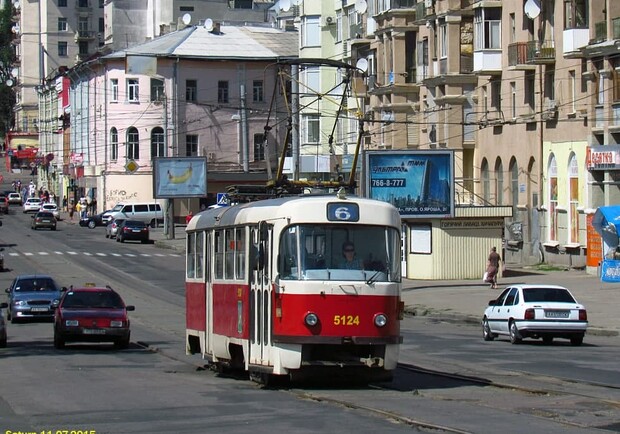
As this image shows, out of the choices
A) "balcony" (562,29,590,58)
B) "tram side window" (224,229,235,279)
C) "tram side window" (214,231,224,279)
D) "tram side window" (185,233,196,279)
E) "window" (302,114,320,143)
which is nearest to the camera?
"tram side window" (224,229,235,279)

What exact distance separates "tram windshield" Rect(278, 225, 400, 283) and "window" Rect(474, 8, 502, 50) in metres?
44.8

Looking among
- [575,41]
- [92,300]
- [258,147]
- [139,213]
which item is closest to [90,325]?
[92,300]

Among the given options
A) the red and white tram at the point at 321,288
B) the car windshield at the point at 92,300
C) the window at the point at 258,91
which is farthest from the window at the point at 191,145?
the red and white tram at the point at 321,288

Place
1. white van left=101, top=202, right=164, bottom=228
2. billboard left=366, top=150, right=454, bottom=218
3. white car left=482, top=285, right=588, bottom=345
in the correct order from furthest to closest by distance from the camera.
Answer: white van left=101, top=202, right=164, bottom=228, billboard left=366, top=150, right=454, bottom=218, white car left=482, top=285, right=588, bottom=345

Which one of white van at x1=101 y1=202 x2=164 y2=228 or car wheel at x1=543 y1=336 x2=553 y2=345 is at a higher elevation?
white van at x1=101 y1=202 x2=164 y2=228

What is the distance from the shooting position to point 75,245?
254ft

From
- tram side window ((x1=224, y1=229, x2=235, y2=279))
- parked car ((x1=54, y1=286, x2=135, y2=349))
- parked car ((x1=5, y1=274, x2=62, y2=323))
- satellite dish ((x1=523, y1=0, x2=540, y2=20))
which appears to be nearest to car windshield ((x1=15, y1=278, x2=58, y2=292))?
parked car ((x1=5, y1=274, x2=62, y2=323))

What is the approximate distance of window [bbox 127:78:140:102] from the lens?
9869 cm

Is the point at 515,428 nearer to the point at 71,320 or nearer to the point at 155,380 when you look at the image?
the point at 155,380

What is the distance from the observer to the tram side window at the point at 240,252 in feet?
65.7

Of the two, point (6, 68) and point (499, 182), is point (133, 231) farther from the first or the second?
point (6, 68)

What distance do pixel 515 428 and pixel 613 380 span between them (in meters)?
6.93

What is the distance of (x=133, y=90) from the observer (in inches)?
3898

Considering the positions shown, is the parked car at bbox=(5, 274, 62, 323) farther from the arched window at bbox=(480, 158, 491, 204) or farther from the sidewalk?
the arched window at bbox=(480, 158, 491, 204)
